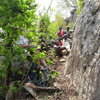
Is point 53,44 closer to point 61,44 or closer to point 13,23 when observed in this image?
point 61,44

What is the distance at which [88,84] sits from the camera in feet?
9.71

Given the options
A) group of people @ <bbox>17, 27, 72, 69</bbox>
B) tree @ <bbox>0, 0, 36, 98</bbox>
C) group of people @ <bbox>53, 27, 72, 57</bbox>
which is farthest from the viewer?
group of people @ <bbox>53, 27, 72, 57</bbox>

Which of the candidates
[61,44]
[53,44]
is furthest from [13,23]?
[61,44]

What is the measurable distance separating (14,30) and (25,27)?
23 centimetres

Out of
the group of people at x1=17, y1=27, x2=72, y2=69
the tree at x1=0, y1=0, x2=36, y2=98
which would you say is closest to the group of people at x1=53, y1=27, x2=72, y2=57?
the group of people at x1=17, y1=27, x2=72, y2=69

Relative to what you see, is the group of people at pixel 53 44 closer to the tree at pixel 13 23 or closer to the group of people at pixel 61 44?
the group of people at pixel 61 44

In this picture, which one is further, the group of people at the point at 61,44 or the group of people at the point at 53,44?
the group of people at the point at 61,44

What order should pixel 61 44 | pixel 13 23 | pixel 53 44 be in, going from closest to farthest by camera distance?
pixel 13 23, pixel 53 44, pixel 61 44

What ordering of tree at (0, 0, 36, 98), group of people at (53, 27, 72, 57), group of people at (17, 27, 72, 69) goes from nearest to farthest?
tree at (0, 0, 36, 98) < group of people at (17, 27, 72, 69) < group of people at (53, 27, 72, 57)

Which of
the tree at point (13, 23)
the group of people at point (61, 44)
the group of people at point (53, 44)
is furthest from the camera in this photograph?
the group of people at point (61, 44)

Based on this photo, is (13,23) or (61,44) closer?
(13,23)

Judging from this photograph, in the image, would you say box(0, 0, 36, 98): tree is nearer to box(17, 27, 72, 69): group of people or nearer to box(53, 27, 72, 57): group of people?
box(17, 27, 72, 69): group of people

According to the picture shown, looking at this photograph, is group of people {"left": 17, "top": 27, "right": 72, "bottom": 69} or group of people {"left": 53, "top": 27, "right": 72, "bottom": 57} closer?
group of people {"left": 17, "top": 27, "right": 72, "bottom": 69}

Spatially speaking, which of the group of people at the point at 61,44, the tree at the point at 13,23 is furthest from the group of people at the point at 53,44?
the tree at the point at 13,23
